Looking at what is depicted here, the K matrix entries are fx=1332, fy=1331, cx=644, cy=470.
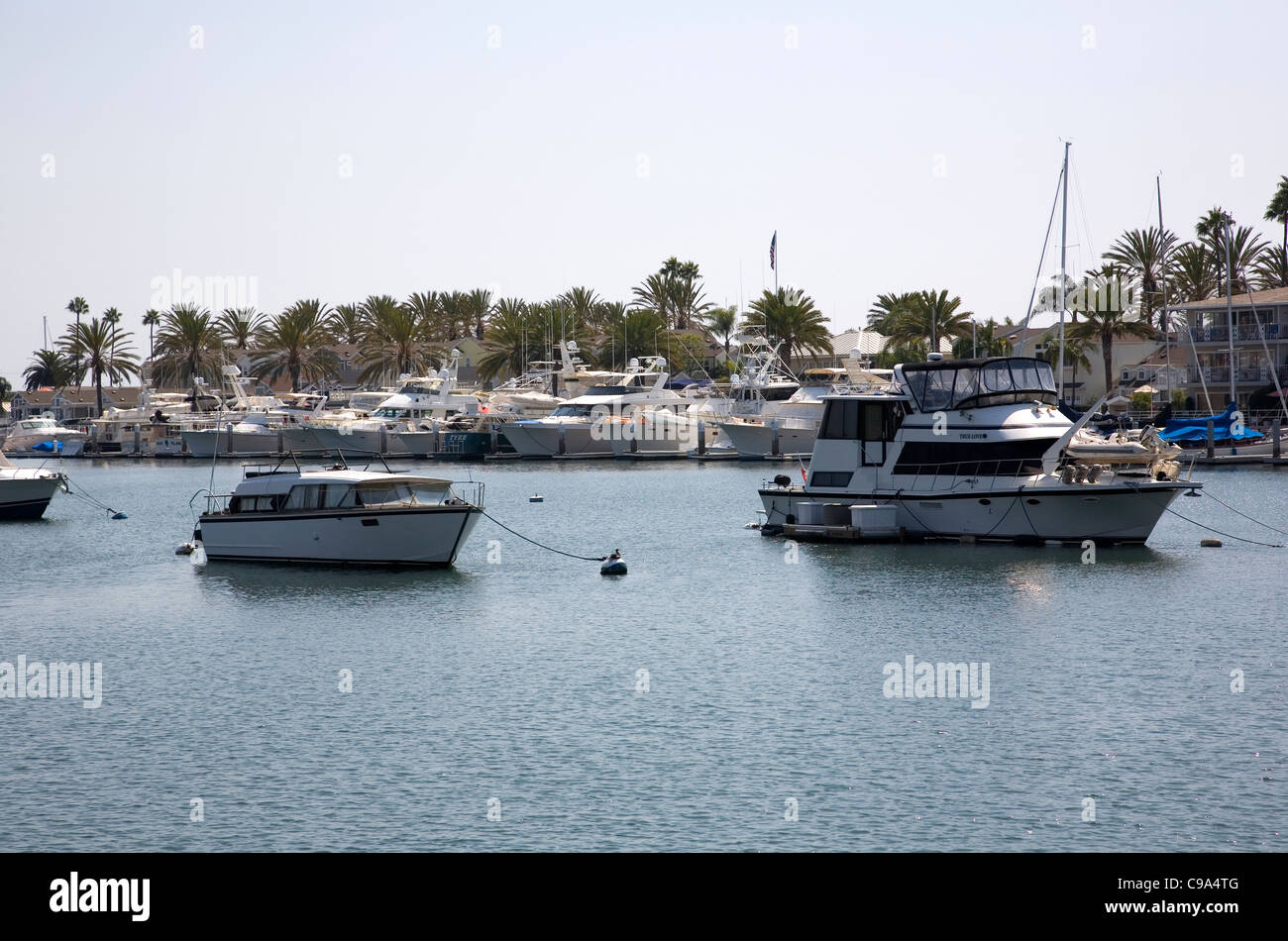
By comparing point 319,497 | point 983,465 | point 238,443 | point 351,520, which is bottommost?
point 351,520

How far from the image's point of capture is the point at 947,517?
142 feet

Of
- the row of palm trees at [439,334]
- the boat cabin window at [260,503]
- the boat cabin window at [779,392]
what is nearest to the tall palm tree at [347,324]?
the row of palm trees at [439,334]

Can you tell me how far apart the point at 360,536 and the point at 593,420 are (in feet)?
220

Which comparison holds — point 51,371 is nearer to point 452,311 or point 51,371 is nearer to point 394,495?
point 452,311

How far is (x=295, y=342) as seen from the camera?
134750 mm

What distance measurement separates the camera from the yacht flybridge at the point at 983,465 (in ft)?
135

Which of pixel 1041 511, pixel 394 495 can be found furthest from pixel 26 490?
pixel 1041 511

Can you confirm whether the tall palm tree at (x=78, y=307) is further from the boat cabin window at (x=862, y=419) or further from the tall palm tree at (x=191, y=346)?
the boat cabin window at (x=862, y=419)

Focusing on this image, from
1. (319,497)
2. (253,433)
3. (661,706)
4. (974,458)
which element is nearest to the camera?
(661,706)

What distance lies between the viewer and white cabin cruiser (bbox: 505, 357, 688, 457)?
10444 cm
